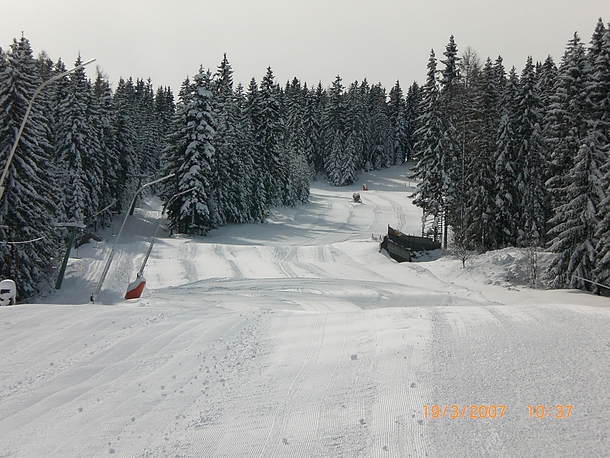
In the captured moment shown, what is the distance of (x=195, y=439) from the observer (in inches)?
311

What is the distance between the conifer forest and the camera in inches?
1037

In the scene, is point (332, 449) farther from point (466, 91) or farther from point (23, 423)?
point (466, 91)

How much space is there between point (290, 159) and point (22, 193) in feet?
149

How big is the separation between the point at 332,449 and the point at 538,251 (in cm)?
2670

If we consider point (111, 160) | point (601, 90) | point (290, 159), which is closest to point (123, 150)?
point (111, 160)

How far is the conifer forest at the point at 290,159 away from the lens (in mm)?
26344

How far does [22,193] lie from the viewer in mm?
29031

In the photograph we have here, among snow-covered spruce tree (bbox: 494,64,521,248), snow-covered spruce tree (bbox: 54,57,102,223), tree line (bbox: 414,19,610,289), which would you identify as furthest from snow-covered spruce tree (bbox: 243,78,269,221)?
snow-covered spruce tree (bbox: 494,64,521,248)

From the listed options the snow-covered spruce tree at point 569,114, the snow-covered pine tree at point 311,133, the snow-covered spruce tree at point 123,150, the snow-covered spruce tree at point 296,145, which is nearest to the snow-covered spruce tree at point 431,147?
the snow-covered spruce tree at point 569,114

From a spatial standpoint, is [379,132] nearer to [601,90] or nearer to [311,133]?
[311,133]

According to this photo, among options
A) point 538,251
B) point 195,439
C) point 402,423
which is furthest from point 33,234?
point 538,251

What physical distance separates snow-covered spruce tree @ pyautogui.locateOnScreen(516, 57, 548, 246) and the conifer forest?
0.10 metres

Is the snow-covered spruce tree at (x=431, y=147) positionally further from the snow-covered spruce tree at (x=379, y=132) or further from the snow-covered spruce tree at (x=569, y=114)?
the snow-covered spruce tree at (x=379, y=132)
